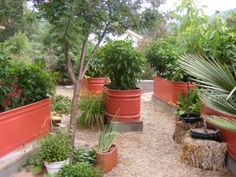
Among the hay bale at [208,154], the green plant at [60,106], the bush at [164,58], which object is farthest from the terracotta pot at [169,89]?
the green plant at [60,106]

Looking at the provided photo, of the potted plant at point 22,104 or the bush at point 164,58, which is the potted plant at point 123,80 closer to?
the potted plant at point 22,104

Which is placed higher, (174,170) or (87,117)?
(87,117)

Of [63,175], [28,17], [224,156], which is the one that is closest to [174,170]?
[224,156]

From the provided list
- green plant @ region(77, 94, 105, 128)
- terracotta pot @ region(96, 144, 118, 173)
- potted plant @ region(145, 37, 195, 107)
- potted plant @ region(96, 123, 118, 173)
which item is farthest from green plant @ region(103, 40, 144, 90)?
terracotta pot @ region(96, 144, 118, 173)

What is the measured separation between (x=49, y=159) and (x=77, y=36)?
4.47ft

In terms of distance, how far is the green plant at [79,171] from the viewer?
2931 millimetres

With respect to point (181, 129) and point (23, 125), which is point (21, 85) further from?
point (181, 129)

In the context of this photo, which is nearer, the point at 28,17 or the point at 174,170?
the point at 28,17

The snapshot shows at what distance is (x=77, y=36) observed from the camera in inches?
117

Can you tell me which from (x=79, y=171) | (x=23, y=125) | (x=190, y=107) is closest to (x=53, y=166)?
(x=79, y=171)

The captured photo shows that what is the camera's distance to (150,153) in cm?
405

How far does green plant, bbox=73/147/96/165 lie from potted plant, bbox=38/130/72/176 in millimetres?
213

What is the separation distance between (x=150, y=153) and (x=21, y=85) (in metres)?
2.04

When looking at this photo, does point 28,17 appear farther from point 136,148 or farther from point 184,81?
point 184,81
